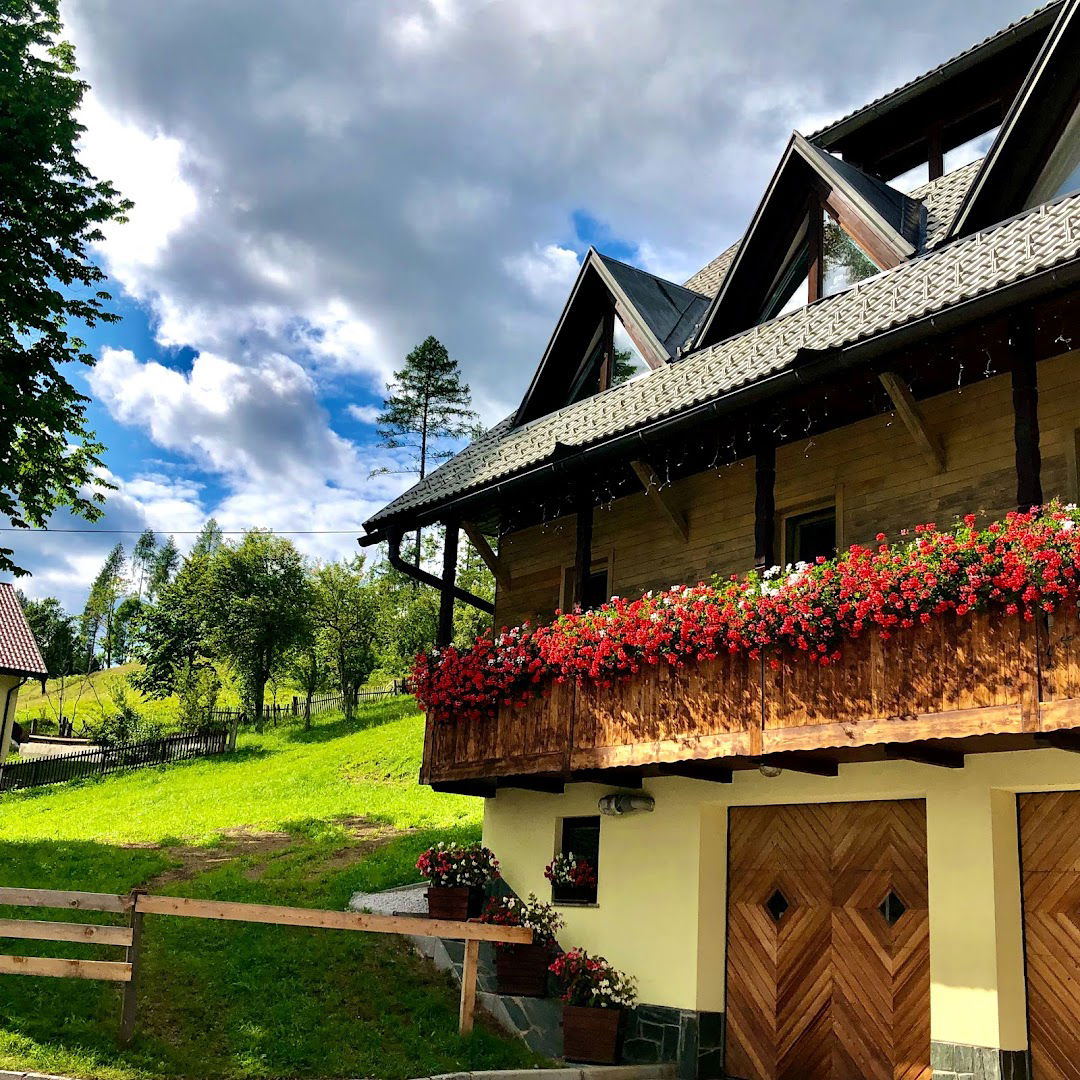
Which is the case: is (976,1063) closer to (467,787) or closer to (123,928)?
(467,787)

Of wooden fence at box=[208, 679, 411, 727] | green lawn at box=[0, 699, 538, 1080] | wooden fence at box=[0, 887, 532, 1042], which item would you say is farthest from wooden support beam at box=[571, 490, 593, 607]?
wooden fence at box=[208, 679, 411, 727]

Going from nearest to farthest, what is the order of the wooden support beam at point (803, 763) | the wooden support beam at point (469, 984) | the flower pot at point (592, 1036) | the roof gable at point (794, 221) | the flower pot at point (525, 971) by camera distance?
the wooden support beam at point (803, 763)
the wooden support beam at point (469, 984)
the flower pot at point (592, 1036)
the flower pot at point (525, 971)
the roof gable at point (794, 221)

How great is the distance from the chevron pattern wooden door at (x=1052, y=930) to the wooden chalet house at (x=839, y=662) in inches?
0.9

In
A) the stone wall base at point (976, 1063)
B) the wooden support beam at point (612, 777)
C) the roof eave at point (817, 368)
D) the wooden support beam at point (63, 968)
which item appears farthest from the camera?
the wooden support beam at point (612, 777)

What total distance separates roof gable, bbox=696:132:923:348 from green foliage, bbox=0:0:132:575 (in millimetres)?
9199

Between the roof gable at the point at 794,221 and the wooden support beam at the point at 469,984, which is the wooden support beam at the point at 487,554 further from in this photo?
the wooden support beam at the point at 469,984

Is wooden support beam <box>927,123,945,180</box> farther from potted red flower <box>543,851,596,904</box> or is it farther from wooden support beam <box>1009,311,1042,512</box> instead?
potted red flower <box>543,851,596,904</box>

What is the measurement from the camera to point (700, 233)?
19125 mm

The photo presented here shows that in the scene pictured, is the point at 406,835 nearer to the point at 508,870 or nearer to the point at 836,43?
the point at 508,870

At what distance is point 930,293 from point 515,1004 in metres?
8.28

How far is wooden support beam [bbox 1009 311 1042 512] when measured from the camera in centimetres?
854

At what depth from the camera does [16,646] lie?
102 ft

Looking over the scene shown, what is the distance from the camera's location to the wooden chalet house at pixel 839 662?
8891mm

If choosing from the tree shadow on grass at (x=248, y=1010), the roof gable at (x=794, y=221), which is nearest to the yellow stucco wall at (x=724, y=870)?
the tree shadow on grass at (x=248, y=1010)
